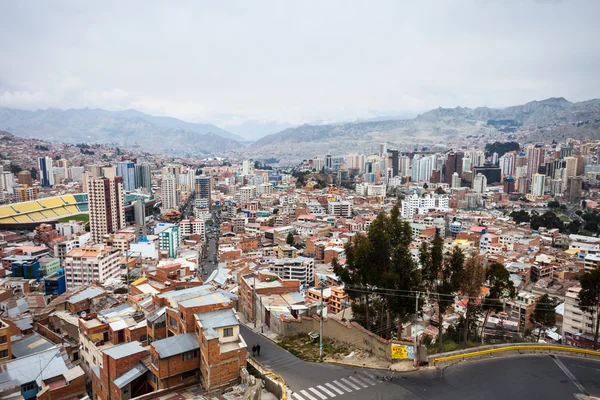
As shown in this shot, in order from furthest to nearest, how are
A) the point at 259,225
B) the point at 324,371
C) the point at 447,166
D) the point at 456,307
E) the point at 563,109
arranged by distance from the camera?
the point at 563,109 → the point at 447,166 → the point at 259,225 → the point at 456,307 → the point at 324,371

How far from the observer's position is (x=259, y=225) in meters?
30.5

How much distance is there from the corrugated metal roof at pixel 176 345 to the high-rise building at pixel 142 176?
51.6 meters

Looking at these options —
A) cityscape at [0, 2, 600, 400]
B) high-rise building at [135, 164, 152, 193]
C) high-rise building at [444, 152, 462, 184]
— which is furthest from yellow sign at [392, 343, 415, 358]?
high-rise building at [444, 152, 462, 184]

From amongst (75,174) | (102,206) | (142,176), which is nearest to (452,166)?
(142,176)

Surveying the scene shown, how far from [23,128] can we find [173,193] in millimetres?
139049

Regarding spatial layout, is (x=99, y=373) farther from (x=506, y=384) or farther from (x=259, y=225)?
(x=259, y=225)

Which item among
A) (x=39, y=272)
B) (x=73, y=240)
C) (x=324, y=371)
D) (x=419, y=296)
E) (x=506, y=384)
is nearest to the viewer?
(x=506, y=384)

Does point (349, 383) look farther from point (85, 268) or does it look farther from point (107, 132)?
point (107, 132)

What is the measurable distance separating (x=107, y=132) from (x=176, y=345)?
185119 mm

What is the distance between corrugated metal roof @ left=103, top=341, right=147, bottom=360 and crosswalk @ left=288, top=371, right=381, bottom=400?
8.78 ft

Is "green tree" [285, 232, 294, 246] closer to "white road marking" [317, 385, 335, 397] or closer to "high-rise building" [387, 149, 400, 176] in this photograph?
"white road marking" [317, 385, 335, 397]

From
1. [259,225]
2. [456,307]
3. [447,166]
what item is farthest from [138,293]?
[447,166]

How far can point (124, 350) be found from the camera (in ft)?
22.9

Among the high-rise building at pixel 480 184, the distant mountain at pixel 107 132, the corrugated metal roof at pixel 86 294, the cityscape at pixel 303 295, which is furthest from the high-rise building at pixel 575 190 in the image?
the distant mountain at pixel 107 132
